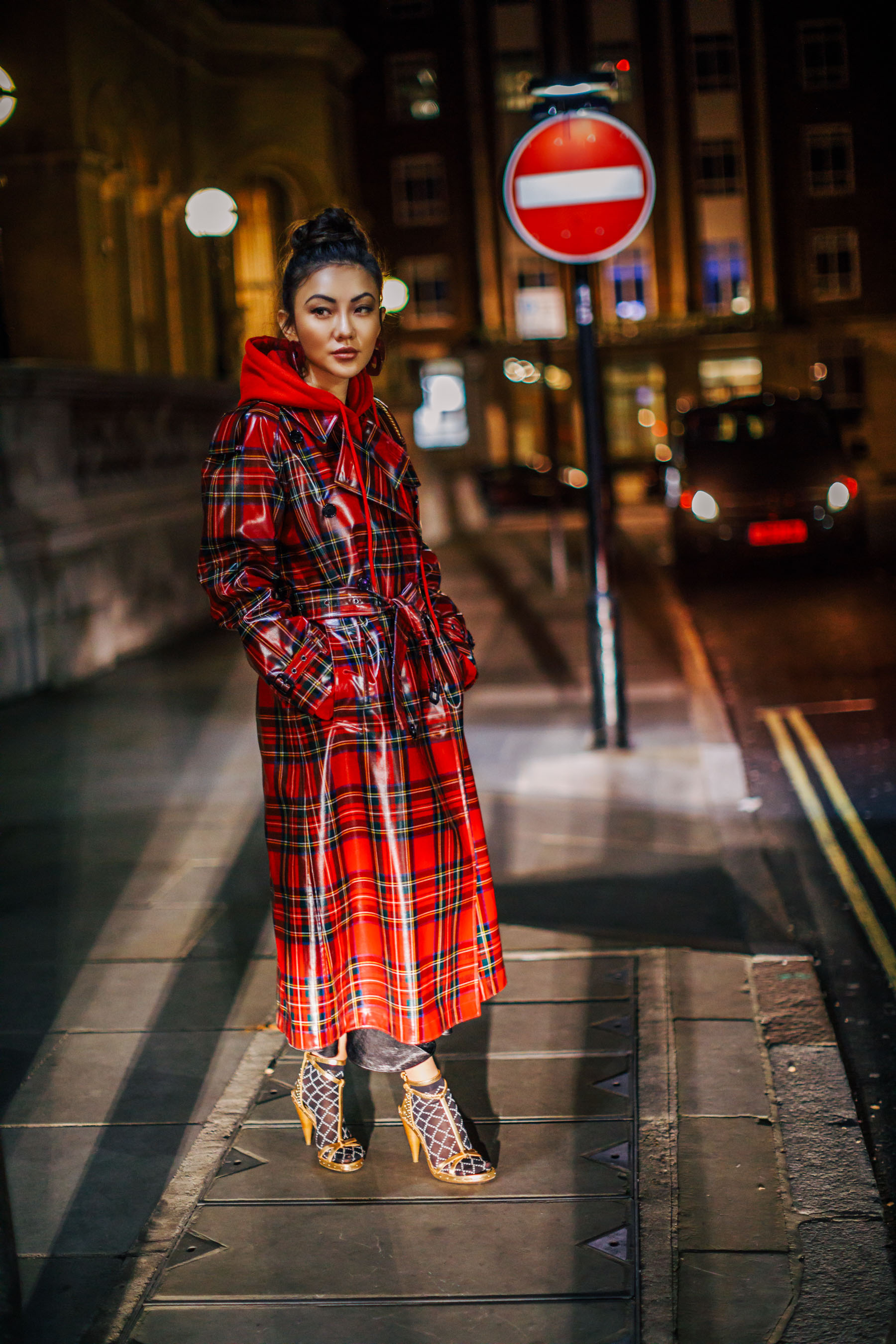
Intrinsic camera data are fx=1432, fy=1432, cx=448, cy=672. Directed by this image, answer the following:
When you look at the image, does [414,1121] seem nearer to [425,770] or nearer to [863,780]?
[425,770]

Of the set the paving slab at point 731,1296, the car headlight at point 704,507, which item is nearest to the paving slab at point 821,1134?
the paving slab at point 731,1296

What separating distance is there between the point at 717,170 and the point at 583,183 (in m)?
43.4

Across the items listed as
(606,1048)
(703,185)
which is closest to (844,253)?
(703,185)

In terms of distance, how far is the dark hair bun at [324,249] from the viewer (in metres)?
3.08

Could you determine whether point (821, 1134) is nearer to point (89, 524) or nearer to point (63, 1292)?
point (63, 1292)

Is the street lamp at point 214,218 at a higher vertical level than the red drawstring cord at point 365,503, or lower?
higher

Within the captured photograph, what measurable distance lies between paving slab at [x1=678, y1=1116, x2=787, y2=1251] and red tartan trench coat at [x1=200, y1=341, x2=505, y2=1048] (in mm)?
616

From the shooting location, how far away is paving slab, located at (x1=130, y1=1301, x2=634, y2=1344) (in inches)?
102

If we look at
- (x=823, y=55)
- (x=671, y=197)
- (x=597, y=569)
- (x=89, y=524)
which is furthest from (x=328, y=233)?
(x=823, y=55)

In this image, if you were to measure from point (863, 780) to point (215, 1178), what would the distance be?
4523 millimetres

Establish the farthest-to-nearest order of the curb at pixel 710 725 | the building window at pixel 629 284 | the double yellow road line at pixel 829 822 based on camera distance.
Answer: the building window at pixel 629 284 → the curb at pixel 710 725 → the double yellow road line at pixel 829 822

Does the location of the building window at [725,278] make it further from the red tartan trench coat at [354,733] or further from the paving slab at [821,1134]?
the red tartan trench coat at [354,733]

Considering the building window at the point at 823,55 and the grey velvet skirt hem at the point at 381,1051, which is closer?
the grey velvet skirt hem at the point at 381,1051

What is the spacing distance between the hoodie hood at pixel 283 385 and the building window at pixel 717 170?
4744 centimetres
